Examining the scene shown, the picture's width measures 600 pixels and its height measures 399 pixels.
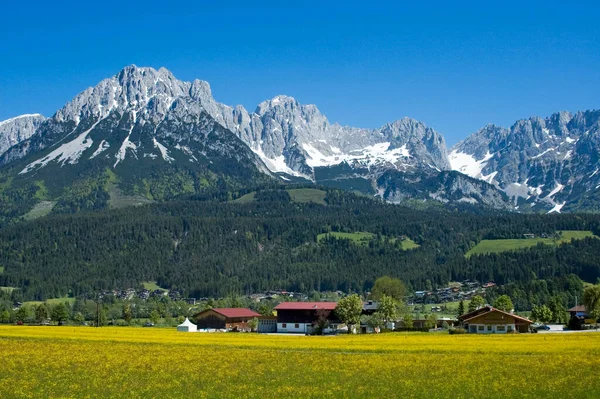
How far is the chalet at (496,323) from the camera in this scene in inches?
5133

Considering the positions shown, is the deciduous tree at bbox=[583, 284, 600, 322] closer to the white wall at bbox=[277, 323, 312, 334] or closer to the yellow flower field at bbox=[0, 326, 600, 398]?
the white wall at bbox=[277, 323, 312, 334]

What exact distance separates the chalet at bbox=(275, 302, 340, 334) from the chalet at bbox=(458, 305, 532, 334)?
106 ft

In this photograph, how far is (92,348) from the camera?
84.8 meters

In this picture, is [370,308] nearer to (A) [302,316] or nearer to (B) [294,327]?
(A) [302,316]

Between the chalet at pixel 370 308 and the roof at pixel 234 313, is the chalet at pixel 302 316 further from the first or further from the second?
the roof at pixel 234 313

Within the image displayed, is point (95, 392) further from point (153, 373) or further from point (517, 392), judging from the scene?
point (517, 392)

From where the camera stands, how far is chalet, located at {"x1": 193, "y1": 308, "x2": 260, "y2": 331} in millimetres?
170625

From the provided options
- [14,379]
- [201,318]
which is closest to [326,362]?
[14,379]

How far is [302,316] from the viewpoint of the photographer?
6294 inches

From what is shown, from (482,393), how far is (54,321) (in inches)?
6397

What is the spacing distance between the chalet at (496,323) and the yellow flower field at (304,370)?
39.5 m

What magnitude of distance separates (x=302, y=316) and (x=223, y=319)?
21921 mm

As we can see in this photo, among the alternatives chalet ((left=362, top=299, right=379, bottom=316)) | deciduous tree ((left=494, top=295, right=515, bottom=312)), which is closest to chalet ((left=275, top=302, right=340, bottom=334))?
chalet ((left=362, top=299, right=379, bottom=316))

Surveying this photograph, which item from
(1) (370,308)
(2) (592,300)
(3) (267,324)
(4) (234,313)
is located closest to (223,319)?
(4) (234,313)
